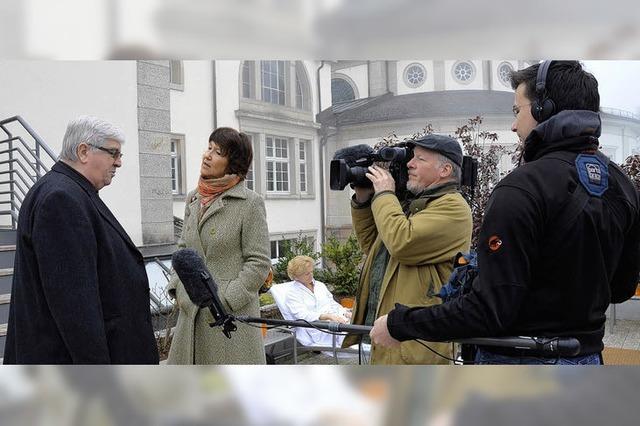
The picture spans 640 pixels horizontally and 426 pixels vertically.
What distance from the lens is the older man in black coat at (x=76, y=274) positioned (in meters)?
1.36

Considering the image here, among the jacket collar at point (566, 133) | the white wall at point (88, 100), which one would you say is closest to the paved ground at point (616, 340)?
the white wall at point (88, 100)

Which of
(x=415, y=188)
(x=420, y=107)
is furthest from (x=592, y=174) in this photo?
(x=420, y=107)

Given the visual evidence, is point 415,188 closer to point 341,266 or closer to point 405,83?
point 405,83

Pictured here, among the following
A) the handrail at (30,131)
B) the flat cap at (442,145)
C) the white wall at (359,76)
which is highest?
the white wall at (359,76)

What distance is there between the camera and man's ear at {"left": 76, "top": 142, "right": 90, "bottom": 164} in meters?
1.53

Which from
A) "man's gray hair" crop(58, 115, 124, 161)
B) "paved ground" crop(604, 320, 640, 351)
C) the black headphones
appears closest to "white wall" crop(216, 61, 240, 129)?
"man's gray hair" crop(58, 115, 124, 161)

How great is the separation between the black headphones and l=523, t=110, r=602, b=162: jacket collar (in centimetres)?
2

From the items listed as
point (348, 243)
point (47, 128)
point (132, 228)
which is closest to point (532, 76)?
point (132, 228)

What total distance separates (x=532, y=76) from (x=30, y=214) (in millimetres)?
1142

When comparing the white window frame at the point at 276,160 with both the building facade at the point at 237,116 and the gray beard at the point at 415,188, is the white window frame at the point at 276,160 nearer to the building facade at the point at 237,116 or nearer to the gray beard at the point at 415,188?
the building facade at the point at 237,116

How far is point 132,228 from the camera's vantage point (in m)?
2.47

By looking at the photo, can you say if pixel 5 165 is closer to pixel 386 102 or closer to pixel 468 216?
pixel 386 102

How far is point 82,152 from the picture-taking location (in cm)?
153

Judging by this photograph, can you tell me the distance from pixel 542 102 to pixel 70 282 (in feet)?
3.50
